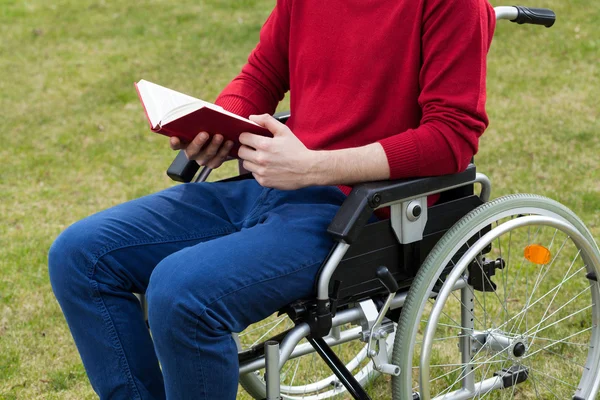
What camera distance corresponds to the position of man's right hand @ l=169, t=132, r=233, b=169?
81.0 inches

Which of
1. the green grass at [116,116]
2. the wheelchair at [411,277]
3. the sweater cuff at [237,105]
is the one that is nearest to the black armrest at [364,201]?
the wheelchair at [411,277]

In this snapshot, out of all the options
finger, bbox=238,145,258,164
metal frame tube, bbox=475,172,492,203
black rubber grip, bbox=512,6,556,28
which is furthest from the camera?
black rubber grip, bbox=512,6,556,28

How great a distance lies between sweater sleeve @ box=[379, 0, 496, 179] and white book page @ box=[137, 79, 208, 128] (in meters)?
0.44

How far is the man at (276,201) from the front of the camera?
1.78m

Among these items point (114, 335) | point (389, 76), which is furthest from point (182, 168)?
point (389, 76)

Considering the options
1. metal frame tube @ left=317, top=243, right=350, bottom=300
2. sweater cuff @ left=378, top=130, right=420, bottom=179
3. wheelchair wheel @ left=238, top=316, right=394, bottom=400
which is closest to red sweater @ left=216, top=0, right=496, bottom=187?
sweater cuff @ left=378, top=130, right=420, bottom=179

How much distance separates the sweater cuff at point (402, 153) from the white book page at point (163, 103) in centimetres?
42

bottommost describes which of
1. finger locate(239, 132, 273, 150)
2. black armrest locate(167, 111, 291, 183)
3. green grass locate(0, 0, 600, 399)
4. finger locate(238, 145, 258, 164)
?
green grass locate(0, 0, 600, 399)

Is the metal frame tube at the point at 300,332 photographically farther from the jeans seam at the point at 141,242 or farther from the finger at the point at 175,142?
the finger at the point at 175,142

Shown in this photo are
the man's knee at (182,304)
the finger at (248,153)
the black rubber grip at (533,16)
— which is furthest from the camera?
the black rubber grip at (533,16)

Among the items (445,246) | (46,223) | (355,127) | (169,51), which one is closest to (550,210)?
(445,246)

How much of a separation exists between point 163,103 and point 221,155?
0.31 m

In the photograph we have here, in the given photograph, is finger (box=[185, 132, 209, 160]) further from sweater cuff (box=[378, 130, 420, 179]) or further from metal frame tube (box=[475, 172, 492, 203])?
metal frame tube (box=[475, 172, 492, 203])

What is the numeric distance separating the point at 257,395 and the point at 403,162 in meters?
0.88
